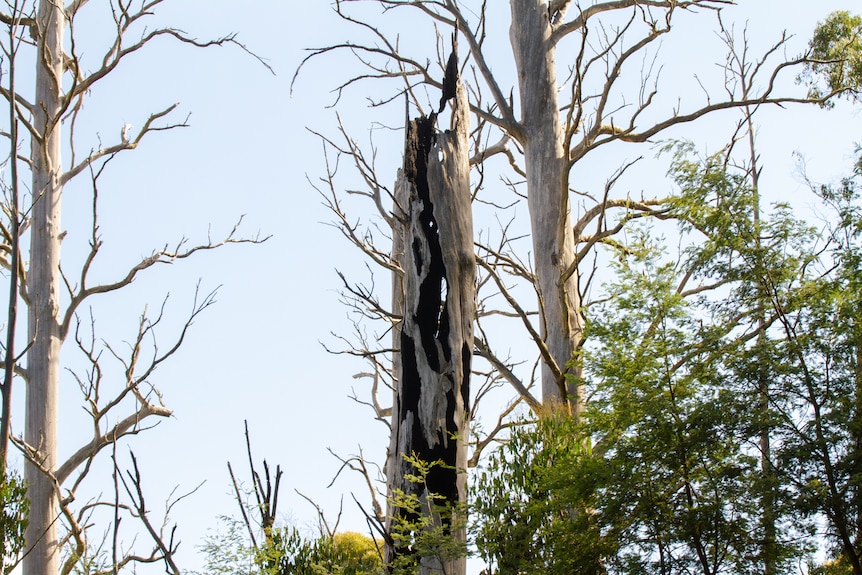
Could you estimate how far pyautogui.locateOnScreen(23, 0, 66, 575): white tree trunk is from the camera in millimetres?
8891

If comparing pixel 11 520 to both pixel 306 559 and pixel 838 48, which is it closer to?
pixel 306 559

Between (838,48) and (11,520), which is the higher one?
(838,48)

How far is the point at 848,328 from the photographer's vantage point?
204 inches

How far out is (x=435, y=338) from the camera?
524cm

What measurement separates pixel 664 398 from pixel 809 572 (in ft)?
4.38

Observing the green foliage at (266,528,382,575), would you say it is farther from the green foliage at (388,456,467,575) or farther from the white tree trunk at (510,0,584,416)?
the white tree trunk at (510,0,584,416)

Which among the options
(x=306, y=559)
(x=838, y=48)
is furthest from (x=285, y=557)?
(x=838, y=48)

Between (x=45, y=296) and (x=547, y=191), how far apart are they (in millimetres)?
5281

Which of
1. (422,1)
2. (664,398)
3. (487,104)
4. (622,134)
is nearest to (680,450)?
(664,398)

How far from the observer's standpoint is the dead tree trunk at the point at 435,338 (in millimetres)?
5074

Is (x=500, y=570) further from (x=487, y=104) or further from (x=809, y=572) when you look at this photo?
(x=487, y=104)

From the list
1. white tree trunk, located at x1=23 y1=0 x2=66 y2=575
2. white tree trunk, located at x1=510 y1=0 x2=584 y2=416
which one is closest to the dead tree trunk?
white tree trunk, located at x1=510 y1=0 x2=584 y2=416

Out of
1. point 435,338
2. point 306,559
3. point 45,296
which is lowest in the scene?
point 306,559

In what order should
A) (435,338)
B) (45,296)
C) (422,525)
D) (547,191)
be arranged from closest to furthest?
1. (422,525)
2. (435,338)
3. (547,191)
4. (45,296)
